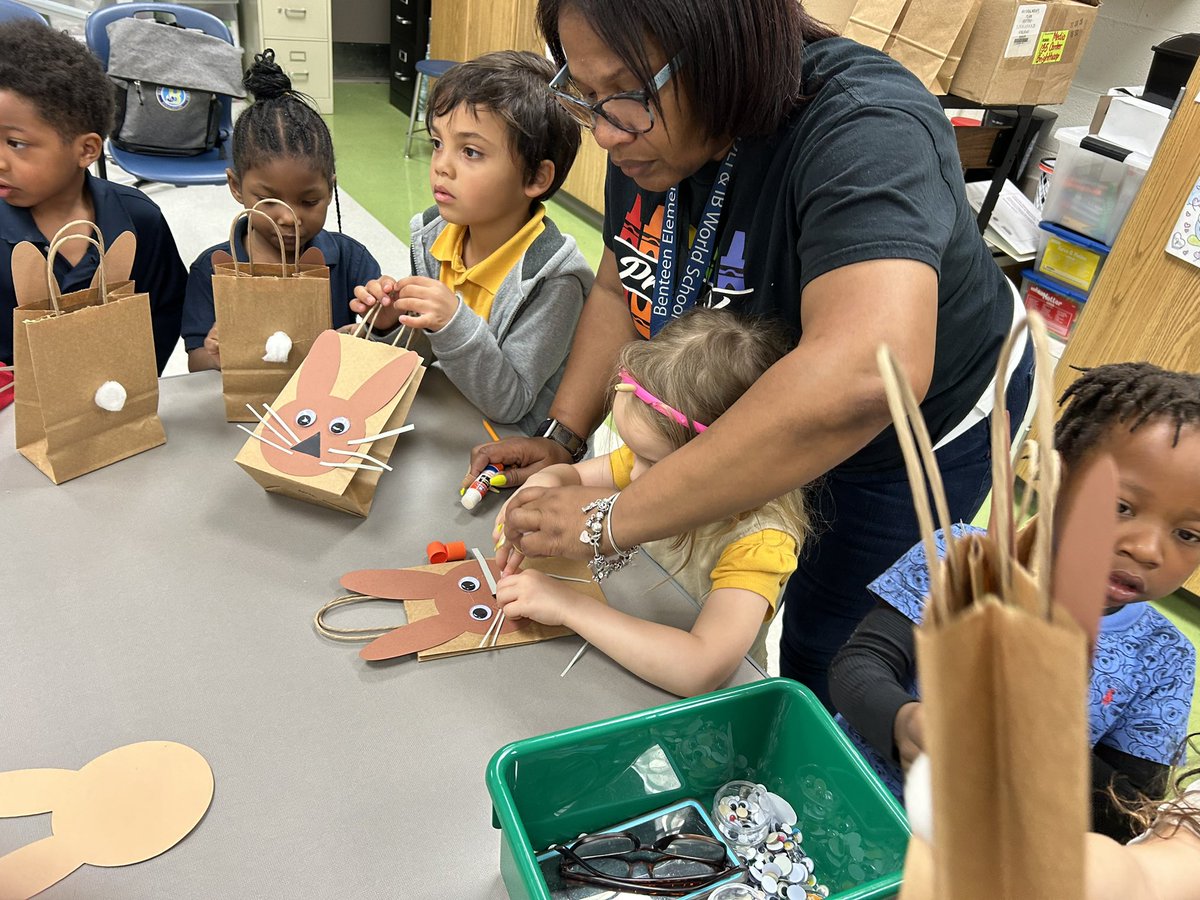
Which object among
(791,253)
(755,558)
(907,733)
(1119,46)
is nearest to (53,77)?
(791,253)

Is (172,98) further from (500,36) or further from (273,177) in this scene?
(273,177)

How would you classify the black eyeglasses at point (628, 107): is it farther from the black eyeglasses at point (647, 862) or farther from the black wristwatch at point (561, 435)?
the black eyeglasses at point (647, 862)

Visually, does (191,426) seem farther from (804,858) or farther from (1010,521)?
(1010,521)

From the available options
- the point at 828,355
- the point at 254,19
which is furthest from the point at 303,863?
the point at 254,19

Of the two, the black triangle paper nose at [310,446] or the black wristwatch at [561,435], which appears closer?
the black triangle paper nose at [310,446]

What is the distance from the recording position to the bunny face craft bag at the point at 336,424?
100cm

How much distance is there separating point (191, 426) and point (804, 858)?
93cm

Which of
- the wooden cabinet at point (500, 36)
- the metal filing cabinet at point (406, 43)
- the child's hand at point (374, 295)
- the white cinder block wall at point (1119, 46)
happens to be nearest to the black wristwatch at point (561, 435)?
the child's hand at point (374, 295)

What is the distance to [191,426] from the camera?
45.9 inches

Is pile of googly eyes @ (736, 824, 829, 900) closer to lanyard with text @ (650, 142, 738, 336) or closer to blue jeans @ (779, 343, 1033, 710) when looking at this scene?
blue jeans @ (779, 343, 1033, 710)

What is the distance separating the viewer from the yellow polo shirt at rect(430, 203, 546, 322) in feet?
4.60

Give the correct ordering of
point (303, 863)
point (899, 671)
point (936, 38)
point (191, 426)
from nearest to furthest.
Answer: point (303, 863)
point (899, 671)
point (191, 426)
point (936, 38)

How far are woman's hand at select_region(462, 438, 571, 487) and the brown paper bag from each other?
0.42 meters

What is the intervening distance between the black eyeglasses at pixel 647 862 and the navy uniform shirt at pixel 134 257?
1153 millimetres
